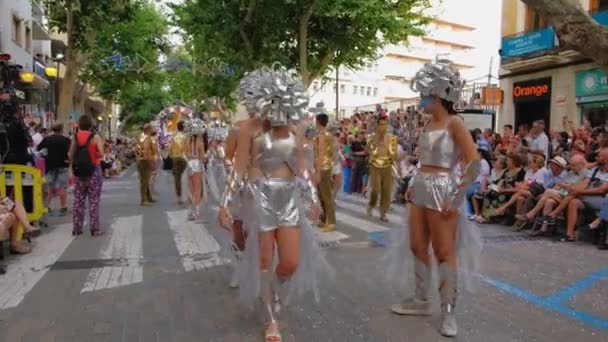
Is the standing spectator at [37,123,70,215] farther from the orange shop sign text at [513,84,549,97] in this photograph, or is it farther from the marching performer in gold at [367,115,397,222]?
the orange shop sign text at [513,84,549,97]

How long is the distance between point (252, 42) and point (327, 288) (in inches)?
755

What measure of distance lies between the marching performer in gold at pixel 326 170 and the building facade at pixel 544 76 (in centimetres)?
1144

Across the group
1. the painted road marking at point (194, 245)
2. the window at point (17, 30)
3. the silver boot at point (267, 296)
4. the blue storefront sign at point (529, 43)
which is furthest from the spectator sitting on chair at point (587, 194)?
the window at point (17, 30)

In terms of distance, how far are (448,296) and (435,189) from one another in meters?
0.83

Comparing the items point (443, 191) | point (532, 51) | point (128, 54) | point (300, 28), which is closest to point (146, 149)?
point (300, 28)

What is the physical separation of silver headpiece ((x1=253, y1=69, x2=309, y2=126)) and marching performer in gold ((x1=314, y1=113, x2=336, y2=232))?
4.75 metres

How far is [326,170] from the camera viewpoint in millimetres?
9820

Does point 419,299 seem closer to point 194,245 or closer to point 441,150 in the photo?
point 441,150

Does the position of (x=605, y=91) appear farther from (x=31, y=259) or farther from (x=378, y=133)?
(x=31, y=259)

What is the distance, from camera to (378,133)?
10977 mm

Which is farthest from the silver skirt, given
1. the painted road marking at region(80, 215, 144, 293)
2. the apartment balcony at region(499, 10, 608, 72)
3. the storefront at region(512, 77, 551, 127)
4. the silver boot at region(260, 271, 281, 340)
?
the storefront at region(512, 77, 551, 127)

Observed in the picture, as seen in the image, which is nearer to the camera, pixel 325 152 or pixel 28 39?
pixel 325 152

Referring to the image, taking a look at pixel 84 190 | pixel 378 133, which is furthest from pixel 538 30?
pixel 84 190

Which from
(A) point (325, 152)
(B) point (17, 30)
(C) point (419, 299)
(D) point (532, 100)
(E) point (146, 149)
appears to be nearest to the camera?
(C) point (419, 299)
